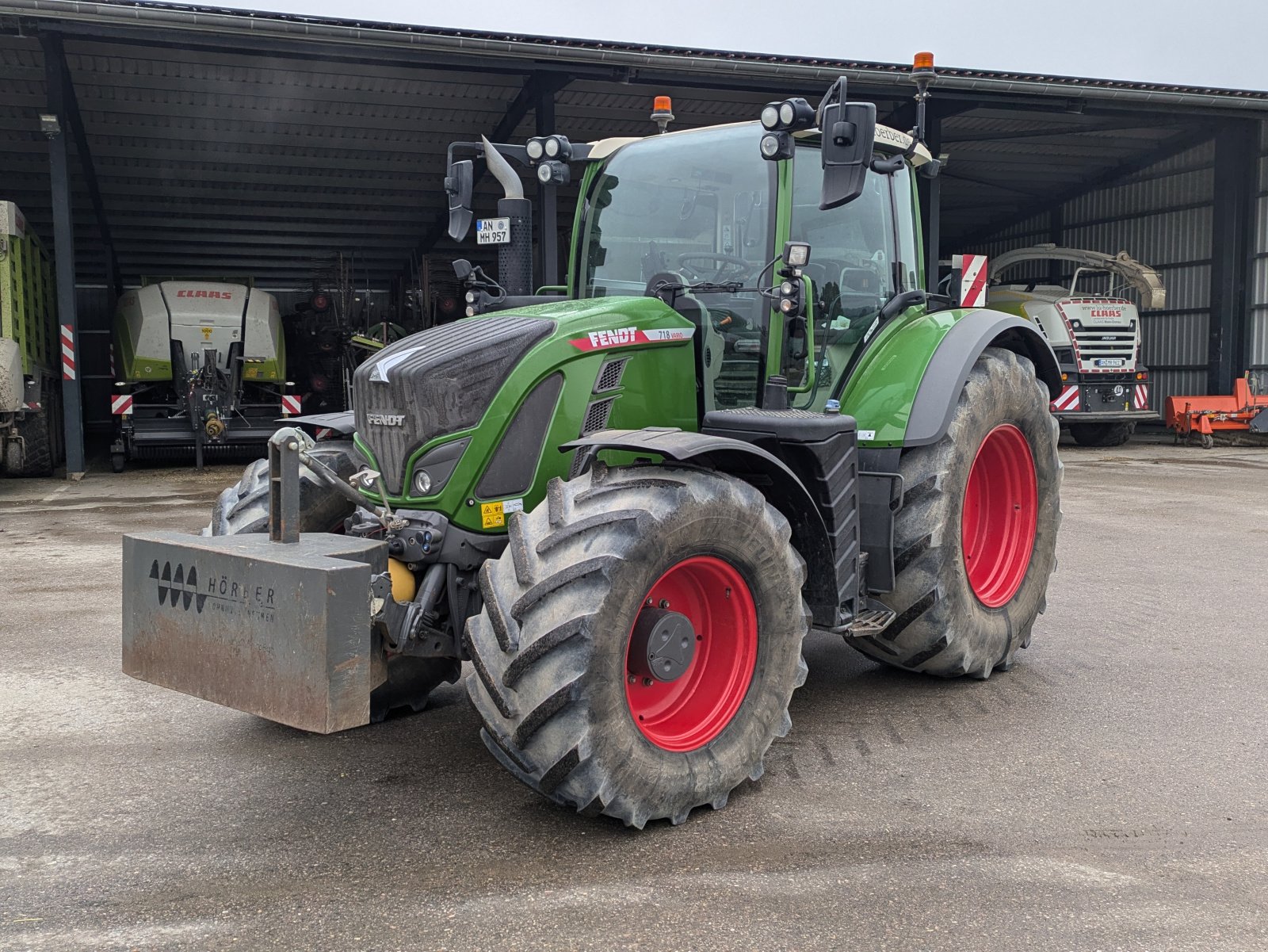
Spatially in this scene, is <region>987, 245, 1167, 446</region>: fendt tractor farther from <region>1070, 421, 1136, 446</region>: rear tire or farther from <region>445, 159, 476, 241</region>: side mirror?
<region>445, 159, 476, 241</region>: side mirror

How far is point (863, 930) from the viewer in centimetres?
278

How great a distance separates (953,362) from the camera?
4.66 metres

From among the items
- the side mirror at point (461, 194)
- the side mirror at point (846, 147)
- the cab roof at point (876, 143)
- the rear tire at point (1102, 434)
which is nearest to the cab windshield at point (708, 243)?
the cab roof at point (876, 143)

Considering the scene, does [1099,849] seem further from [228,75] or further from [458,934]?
[228,75]

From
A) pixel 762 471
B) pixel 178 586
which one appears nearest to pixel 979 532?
pixel 762 471

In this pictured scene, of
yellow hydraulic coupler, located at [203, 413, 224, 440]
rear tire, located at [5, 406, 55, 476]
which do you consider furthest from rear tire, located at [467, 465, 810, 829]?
yellow hydraulic coupler, located at [203, 413, 224, 440]

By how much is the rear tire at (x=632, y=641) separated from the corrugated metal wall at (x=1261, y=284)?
1986 centimetres

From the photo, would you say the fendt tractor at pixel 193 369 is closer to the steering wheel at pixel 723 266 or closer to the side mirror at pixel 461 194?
the side mirror at pixel 461 194

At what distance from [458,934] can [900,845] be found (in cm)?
127

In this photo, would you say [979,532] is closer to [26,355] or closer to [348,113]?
[26,355]

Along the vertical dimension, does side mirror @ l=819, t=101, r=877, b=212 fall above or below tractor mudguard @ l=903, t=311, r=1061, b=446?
above

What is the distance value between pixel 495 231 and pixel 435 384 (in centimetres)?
124

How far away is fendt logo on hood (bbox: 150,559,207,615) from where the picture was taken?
3.25 m

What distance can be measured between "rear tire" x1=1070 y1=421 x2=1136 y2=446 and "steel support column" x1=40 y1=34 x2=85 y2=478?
1506 centimetres
